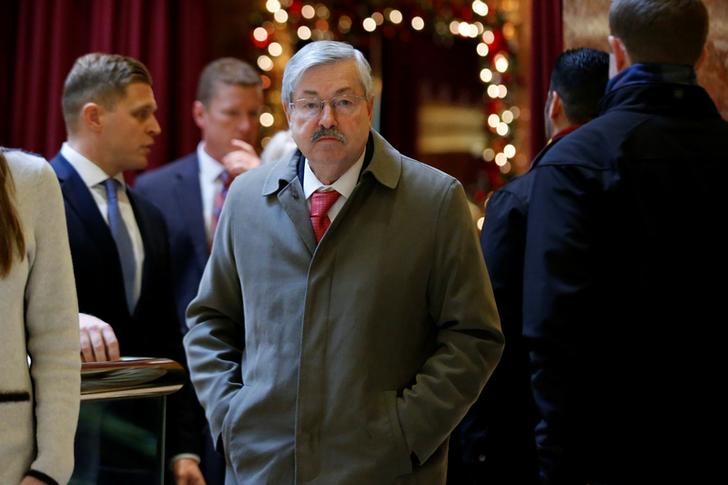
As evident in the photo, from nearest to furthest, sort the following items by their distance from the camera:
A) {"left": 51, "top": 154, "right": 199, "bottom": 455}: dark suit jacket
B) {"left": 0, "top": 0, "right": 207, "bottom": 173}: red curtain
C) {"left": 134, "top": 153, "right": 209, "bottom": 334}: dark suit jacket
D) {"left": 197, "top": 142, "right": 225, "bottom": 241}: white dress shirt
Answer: {"left": 51, "top": 154, "right": 199, "bottom": 455}: dark suit jacket, {"left": 134, "top": 153, "right": 209, "bottom": 334}: dark suit jacket, {"left": 197, "top": 142, "right": 225, "bottom": 241}: white dress shirt, {"left": 0, "top": 0, "right": 207, "bottom": 173}: red curtain

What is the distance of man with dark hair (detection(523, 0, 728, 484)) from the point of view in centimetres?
224

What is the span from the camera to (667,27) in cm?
237

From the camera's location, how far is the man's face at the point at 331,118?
2.53 metres

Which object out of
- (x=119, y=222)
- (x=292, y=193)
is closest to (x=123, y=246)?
(x=119, y=222)

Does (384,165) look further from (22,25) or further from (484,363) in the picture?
(22,25)

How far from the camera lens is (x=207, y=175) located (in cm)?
451

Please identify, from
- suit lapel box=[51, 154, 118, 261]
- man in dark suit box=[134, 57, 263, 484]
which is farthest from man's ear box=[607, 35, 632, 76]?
man in dark suit box=[134, 57, 263, 484]

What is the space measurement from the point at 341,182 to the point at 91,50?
3.09 meters

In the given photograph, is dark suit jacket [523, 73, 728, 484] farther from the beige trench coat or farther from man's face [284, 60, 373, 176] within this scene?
man's face [284, 60, 373, 176]

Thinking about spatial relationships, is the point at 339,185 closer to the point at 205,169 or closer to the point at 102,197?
the point at 102,197

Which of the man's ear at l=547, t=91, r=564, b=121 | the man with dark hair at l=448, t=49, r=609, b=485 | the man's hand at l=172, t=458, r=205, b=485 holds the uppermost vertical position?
the man's ear at l=547, t=91, r=564, b=121

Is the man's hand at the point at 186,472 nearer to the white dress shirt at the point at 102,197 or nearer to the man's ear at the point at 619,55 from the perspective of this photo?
the white dress shirt at the point at 102,197

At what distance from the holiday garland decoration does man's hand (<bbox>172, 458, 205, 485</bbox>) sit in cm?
250

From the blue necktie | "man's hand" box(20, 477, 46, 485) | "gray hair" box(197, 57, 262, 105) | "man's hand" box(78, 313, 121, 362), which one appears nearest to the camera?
"man's hand" box(20, 477, 46, 485)
